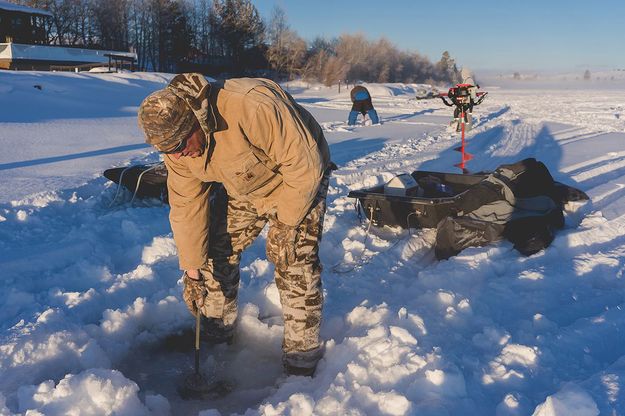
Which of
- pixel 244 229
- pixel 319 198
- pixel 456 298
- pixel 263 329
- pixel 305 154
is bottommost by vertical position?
pixel 263 329

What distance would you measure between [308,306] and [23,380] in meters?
1.54

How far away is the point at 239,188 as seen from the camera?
8.87 ft

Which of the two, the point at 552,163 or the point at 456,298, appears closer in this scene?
the point at 456,298

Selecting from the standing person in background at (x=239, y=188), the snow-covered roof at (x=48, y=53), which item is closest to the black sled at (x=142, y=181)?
the standing person in background at (x=239, y=188)

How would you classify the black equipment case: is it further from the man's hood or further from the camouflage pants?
the man's hood

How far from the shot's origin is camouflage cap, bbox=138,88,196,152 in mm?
2225

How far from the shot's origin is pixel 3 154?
8023 mm

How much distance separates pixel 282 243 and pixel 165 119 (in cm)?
94

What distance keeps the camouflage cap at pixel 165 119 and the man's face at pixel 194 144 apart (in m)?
0.08

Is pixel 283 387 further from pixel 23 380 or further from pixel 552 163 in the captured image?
pixel 552 163

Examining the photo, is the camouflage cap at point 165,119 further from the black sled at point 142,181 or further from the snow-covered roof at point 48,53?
the snow-covered roof at point 48,53

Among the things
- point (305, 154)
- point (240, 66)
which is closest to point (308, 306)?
point (305, 154)

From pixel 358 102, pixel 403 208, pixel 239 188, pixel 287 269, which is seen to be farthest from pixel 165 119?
pixel 358 102

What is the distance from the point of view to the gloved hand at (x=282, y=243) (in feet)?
9.12
